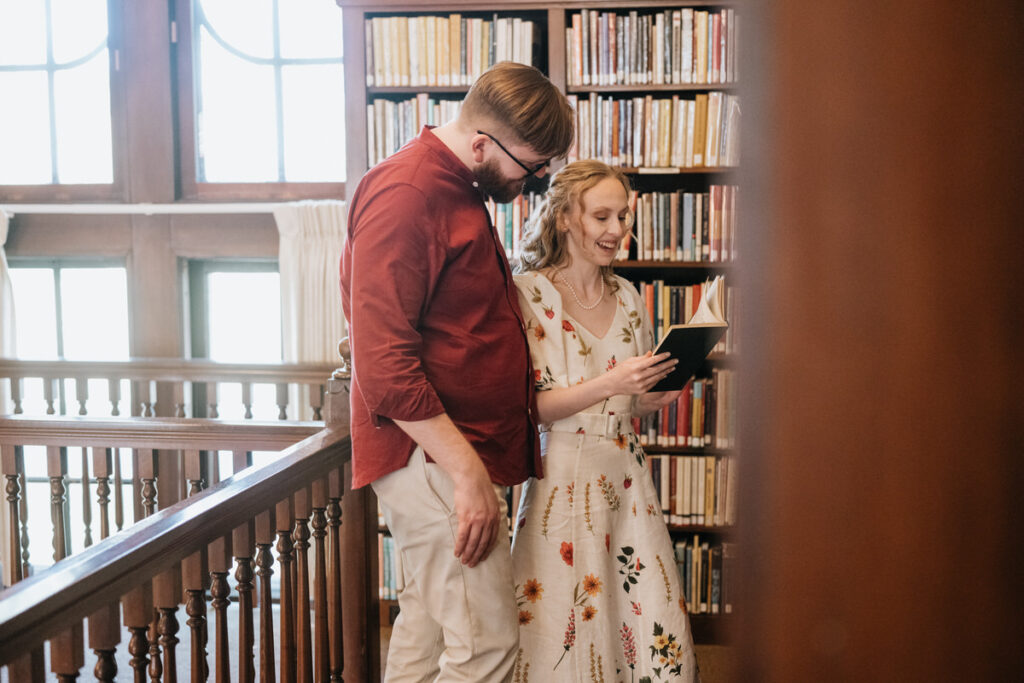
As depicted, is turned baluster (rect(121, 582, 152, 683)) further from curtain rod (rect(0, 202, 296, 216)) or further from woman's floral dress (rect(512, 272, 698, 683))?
curtain rod (rect(0, 202, 296, 216))

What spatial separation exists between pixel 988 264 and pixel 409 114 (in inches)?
113

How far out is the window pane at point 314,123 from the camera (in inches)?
140

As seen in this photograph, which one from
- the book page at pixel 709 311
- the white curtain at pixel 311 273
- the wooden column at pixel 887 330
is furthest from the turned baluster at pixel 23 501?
the wooden column at pixel 887 330

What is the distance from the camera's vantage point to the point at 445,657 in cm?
135

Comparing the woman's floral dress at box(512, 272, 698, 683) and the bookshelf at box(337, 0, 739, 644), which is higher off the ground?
the bookshelf at box(337, 0, 739, 644)

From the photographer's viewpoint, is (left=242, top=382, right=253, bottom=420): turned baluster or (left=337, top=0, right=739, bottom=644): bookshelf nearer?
(left=337, top=0, right=739, bottom=644): bookshelf

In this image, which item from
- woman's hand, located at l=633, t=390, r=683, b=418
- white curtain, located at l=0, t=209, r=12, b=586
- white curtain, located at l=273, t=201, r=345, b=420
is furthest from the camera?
white curtain, located at l=0, t=209, r=12, b=586

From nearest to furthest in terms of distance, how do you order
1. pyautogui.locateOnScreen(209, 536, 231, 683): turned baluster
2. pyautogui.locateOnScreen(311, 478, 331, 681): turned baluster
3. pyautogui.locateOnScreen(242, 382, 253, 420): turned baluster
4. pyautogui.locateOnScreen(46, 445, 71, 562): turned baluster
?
pyautogui.locateOnScreen(209, 536, 231, 683): turned baluster
pyautogui.locateOnScreen(311, 478, 331, 681): turned baluster
pyautogui.locateOnScreen(46, 445, 71, 562): turned baluster
pyautogui.locateOnScreen(242, 382, 253, 420): turned baluster

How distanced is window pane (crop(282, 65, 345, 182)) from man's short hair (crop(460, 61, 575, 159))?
2333 millimetres

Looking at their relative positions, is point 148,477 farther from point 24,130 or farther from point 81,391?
point 24,130

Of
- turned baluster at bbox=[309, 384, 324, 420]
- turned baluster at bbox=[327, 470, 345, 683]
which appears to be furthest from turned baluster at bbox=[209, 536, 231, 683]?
turned baluster at bbox=[309, 384, 324, 420]

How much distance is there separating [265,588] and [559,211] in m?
0.92

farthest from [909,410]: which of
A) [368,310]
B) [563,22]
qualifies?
[563,22]

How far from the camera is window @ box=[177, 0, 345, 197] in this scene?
3516 millimetres
